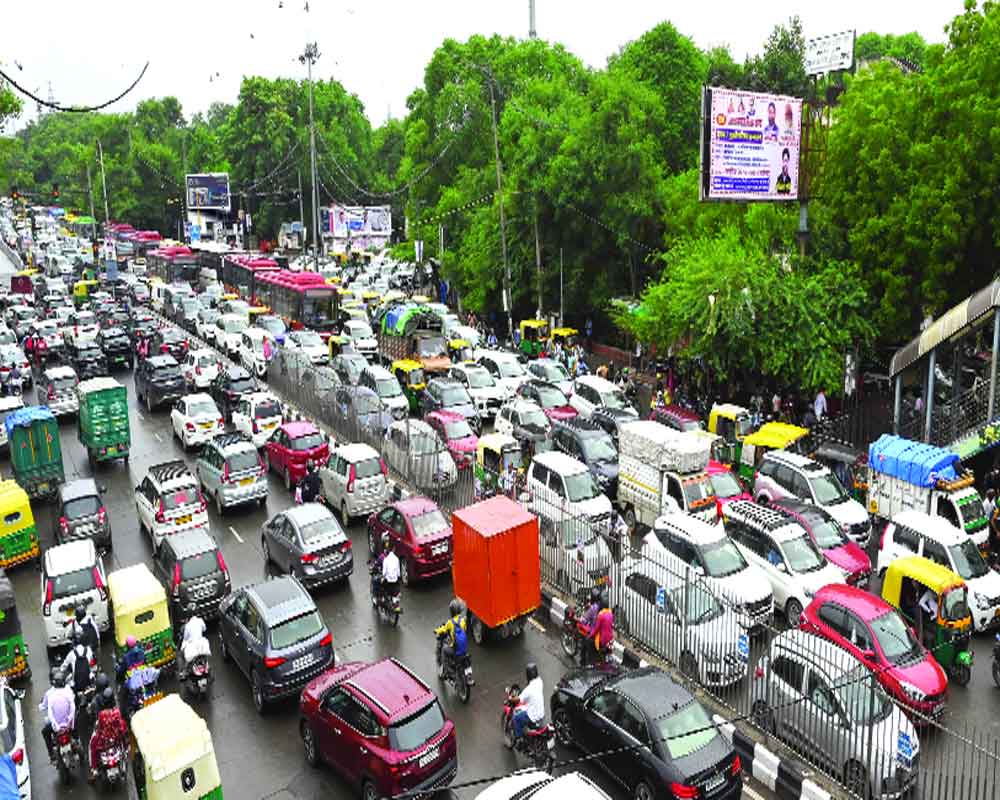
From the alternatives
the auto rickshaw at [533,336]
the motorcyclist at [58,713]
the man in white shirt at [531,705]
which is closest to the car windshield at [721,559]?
the man in white shirt at [531,705]

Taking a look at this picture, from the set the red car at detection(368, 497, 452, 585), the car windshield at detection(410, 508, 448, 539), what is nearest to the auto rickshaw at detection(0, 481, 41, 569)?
the red car at detection(368, 497, 452, 585)

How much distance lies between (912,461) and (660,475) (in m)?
5.27

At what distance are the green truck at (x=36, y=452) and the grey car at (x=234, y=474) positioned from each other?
393 centimetres

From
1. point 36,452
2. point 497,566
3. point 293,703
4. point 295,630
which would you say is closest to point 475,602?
point 497,566

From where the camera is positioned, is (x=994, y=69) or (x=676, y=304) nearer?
(x=994, y=69)

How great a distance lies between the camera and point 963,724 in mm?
13102

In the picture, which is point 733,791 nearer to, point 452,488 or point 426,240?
point 452,488

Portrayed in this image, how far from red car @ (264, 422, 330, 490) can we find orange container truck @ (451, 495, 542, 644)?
8.29m

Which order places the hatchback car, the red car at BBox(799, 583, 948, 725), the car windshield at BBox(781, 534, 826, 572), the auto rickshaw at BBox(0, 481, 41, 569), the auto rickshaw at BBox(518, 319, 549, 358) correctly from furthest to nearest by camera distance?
the auto rickshaw at BBox(518, 319, 549, 358), the hatchback car, the auto rickshaw at BBox(0, 481, 41, 569), the car windshield at BBox(781, 534, 826, 572), the red car at BBox(799, 583, 948, 725)

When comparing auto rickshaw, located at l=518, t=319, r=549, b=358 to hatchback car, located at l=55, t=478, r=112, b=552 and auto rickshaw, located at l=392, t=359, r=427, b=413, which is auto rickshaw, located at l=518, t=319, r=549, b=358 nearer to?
auto rickshaw, located at l=392, t=359, r=427, b=413

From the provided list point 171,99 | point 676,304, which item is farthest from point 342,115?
point 676,304

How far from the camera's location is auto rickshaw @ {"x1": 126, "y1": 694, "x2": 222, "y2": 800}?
10.0 metres

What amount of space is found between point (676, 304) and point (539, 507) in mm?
11487

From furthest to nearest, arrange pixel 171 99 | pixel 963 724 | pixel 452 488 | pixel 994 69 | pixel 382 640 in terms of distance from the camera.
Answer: pixel 171 99 < pixel 994 69 < pixel 452 488 < pixel 382 640 < pixel 963 724
